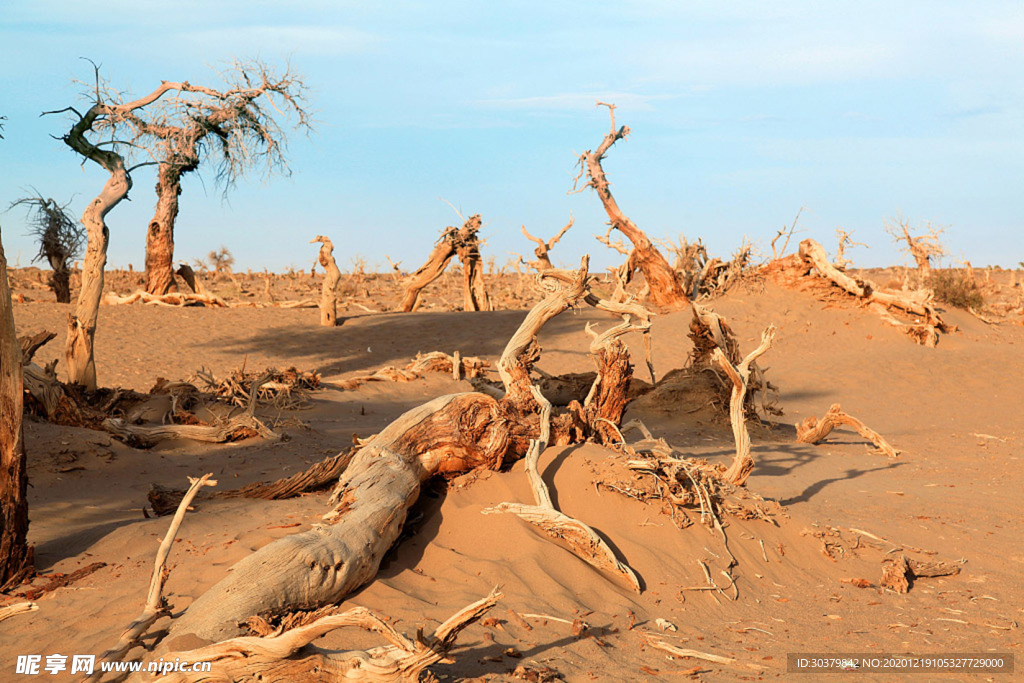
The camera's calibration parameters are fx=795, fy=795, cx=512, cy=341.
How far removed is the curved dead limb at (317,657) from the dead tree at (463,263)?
60.5 feet

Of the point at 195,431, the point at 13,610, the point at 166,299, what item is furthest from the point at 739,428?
the point at 166,299

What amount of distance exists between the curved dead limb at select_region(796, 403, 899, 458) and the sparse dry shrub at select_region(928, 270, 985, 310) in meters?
14.5

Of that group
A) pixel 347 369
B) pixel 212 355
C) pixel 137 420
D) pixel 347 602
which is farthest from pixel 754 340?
pixel 347 602

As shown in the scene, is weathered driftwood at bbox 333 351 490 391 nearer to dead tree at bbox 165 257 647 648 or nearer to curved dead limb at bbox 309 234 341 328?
curved dead limb at bbox 309 234 341 328

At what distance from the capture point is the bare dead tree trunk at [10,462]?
4.64 metres

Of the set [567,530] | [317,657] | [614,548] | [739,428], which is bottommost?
[614,548]

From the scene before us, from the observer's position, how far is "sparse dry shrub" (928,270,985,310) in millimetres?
22531

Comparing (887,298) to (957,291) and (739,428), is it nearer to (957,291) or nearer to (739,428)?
(957,291)

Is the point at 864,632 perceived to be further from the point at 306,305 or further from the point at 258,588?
the point at 306,305

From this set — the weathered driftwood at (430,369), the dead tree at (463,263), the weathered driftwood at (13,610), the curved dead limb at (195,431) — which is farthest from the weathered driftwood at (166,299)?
the weathered driftwood at (13,610)

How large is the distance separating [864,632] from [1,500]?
4.99m

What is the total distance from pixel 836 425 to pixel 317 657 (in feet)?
28.9

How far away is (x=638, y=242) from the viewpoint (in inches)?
857

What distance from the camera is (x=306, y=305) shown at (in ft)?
79.6
